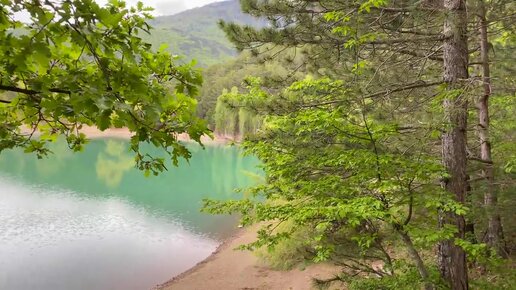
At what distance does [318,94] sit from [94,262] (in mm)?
11310

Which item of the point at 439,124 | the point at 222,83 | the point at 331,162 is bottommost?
the point at 331,162

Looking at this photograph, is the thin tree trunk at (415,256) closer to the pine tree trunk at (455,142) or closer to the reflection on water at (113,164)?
the pine tree trunk at (455,142)

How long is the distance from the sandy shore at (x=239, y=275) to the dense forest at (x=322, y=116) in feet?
15.0

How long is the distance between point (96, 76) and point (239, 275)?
11219 millimetres

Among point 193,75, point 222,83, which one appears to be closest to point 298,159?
point 193,75

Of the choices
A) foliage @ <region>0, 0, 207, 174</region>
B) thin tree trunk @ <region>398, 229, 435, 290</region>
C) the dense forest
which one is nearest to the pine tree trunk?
the dense forest

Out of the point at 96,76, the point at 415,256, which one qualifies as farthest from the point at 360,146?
the point at 96,76

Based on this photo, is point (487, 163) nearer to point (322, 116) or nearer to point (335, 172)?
point (335, 172)

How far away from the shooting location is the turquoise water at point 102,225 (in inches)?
504

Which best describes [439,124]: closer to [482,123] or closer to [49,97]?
[482,123]

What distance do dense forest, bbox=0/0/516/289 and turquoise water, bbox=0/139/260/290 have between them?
4.44 ft

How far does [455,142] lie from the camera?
4.60m

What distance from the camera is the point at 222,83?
235ft

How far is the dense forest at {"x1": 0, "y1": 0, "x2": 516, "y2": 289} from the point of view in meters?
1.78
